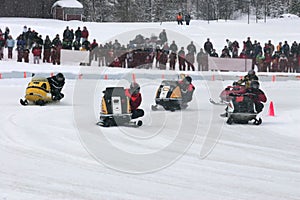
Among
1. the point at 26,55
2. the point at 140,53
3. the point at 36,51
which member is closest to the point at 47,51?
the point at 36,51

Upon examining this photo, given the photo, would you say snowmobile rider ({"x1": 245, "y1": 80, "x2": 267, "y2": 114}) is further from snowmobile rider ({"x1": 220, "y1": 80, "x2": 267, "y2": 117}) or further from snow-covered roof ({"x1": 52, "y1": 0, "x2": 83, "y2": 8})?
snow-covered roof ({"x1": 52, "y1": 0, "x2": 83, "y2": 8})

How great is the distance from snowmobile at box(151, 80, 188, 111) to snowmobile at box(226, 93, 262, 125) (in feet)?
8.70

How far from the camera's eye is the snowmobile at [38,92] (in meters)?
17.4

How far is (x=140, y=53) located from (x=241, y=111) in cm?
1652

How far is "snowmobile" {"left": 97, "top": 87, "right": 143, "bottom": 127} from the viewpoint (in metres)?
13.6

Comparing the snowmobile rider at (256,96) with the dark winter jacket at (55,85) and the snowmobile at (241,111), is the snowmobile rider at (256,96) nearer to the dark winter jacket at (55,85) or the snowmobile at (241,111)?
the snowmobile at (241,111)

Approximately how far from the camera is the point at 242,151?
11070 mm

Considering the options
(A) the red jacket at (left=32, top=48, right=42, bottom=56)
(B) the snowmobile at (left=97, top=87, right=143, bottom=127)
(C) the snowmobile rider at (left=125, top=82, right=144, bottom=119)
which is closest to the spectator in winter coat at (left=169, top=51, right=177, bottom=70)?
(A) the red jacket at (left=32, top=48, right=42, bottom=56)

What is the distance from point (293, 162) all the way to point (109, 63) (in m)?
21.2

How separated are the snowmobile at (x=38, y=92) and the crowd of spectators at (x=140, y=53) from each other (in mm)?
11254

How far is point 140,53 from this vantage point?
30.8 metres

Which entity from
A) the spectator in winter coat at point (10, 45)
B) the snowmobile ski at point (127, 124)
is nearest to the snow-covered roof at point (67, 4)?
the spectator in winter coat at point (10, 45)

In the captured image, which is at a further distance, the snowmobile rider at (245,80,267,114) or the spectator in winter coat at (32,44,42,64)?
the spectator in winter coat at (32,44,42,64)

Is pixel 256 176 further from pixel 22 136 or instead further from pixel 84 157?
pixel 22 136
